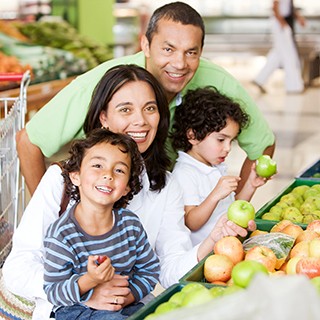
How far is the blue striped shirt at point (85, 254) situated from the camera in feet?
7.84

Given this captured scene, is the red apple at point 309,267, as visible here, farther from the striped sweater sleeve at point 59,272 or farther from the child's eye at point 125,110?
the child's eye at point 125,110

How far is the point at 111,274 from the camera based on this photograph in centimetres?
226

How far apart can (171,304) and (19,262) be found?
0.88m

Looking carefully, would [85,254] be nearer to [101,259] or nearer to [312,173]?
[101,259]

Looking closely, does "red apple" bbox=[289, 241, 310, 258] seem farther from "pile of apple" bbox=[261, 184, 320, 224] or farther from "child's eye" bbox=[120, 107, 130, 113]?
"child's eye" bbox=[120, 107, 130, 113]

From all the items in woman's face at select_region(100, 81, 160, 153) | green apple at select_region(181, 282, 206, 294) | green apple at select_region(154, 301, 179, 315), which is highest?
woman's face at select_region(100, 81, 160, 153)

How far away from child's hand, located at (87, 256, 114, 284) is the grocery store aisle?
255 centimetres

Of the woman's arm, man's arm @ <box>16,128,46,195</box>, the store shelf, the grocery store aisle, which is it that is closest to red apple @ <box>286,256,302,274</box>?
the woman's arm

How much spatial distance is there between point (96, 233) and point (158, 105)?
2.18 ft

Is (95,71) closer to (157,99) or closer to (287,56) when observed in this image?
(157,99)

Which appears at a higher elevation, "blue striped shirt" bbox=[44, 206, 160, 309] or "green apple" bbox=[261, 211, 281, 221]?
"blue striped shirt" bbox=[44, 206, 160, 309]

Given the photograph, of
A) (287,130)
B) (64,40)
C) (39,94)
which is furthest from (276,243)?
(64,40)

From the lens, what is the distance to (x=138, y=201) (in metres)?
2.87

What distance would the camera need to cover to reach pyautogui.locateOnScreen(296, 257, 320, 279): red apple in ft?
7.10
